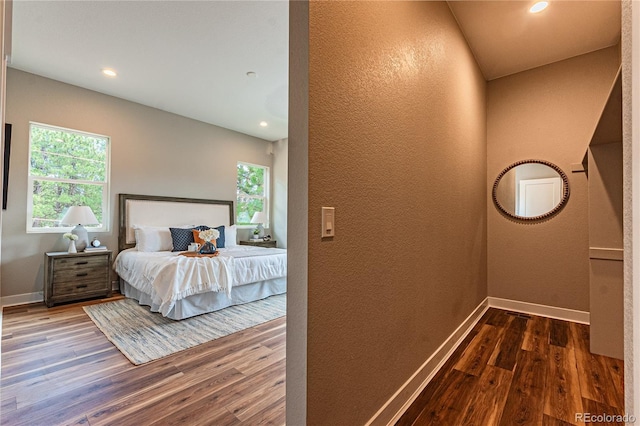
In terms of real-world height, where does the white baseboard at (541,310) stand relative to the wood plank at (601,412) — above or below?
above

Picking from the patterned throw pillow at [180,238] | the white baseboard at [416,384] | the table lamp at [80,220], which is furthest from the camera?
the patterned throw pillow at [180,238]

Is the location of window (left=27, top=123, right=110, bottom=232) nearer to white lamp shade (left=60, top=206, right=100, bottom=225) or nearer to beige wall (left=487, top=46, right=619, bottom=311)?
white lamp shade (left=60, top=206, right=100, bottom=225)

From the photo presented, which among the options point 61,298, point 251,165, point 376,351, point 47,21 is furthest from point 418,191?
point 251,165

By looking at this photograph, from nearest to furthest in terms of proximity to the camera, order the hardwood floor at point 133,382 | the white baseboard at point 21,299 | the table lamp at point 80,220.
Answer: the hardwood floor at point 133,382 < the white baseboard at point 21,299 < the table lamp at point 80,220

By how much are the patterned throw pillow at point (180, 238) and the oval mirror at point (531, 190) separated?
440cm

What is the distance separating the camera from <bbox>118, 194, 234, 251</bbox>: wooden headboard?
447 cm

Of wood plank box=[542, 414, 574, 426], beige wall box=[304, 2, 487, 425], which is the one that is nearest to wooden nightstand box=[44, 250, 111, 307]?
beige wall box=[304, 2, 487, 425]

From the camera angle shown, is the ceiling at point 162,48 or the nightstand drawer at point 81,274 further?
the nightstand drawer at point 81,274

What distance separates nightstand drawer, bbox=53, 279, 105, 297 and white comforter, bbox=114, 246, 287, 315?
0.29m

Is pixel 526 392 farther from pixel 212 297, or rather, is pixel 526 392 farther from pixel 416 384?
pixel 212 297

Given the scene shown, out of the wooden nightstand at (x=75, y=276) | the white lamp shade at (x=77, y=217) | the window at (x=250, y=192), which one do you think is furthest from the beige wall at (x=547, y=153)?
the white lamp shade at (x=77, y=217)

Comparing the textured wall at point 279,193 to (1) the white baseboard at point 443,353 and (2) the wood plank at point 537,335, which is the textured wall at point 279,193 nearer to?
(1) the white baseboard at point 443,353

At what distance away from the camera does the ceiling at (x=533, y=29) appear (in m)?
2.56

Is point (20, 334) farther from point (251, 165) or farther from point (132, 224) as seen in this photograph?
point (251, 165)
